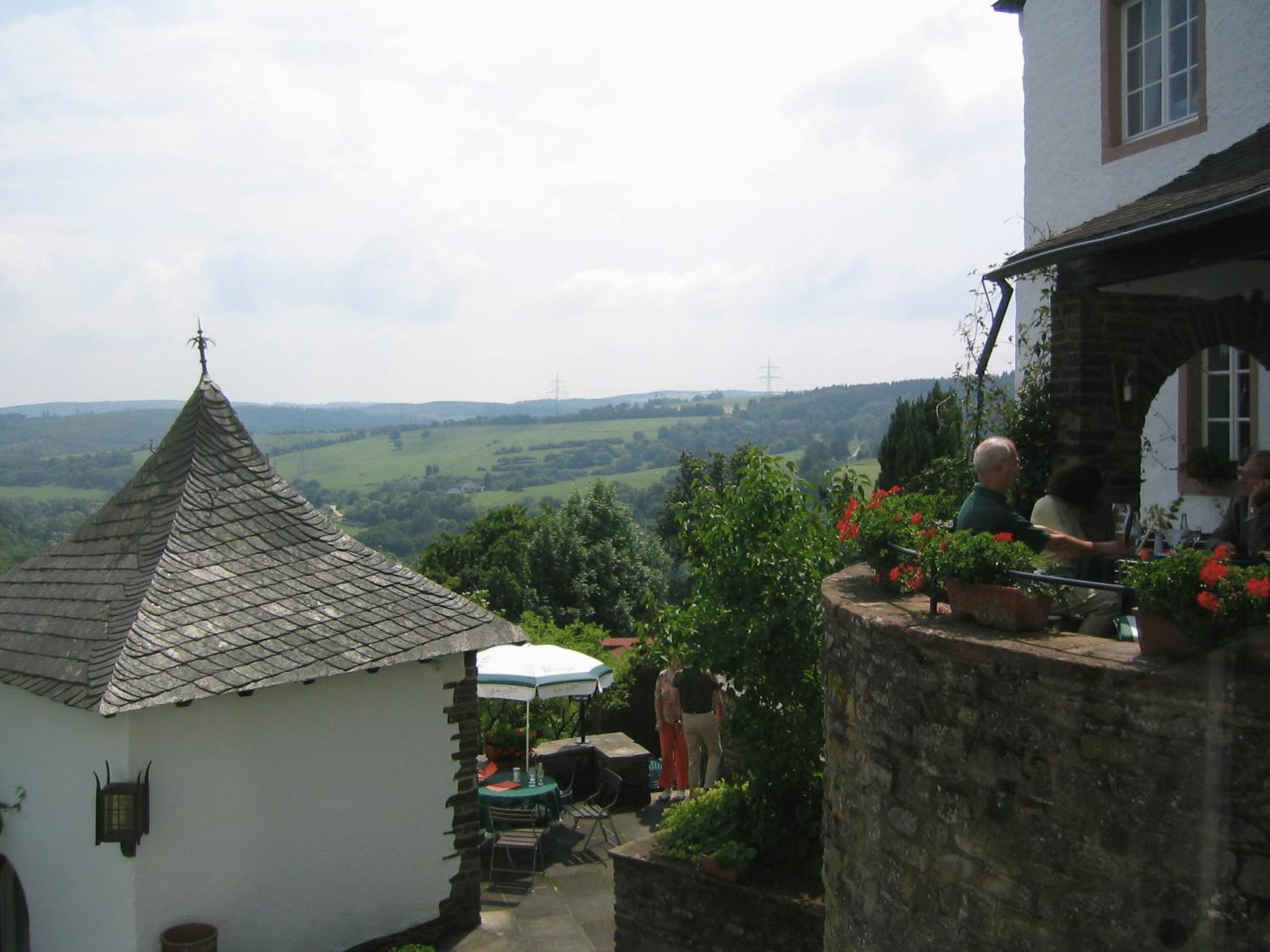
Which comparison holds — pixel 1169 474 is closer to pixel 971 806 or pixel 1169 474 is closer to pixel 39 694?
pixel 971 806

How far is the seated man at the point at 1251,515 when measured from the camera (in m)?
6.20

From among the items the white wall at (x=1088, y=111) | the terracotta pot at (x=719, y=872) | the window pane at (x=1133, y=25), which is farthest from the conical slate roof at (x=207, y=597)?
the window pane at (x=1133, y=25)

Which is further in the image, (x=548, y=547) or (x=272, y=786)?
(x=548, y=547)

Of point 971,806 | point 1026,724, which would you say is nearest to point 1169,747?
point 1026,724

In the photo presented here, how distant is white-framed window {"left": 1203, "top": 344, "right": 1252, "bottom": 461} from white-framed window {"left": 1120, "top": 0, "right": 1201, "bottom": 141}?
211 cm

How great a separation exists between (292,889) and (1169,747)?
324 inches

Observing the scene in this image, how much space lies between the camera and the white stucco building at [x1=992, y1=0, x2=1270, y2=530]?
712 cm

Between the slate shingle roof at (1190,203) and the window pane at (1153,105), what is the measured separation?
1725 millimetres

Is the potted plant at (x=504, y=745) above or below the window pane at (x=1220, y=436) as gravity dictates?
below

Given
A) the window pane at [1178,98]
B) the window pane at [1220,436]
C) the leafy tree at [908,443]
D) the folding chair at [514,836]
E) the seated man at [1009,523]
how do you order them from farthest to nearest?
the leafy tree at [908,443] → the folding chair at [514,836] → the window pane at [1220,436] → the window pane at [1178,98] → the seated man at [1009,523]

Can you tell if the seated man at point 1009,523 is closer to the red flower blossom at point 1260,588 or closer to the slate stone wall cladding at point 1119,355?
the red flower blossom at point 1260,588

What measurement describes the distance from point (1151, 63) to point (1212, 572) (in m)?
8.12

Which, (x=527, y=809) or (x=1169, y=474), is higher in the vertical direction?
(x=1169, y=474)

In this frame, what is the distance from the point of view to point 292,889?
10.0m
